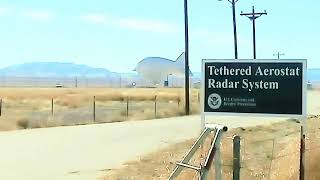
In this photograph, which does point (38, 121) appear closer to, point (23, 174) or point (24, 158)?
point (24, 158)

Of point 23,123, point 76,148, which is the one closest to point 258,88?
point 76,148

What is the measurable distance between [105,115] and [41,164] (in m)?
21.6

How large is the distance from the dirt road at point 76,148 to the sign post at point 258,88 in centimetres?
535

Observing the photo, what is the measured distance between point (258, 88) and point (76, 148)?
1120 cm

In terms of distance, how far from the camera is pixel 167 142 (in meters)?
20.8

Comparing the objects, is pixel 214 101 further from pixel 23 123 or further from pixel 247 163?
pixel 23 123

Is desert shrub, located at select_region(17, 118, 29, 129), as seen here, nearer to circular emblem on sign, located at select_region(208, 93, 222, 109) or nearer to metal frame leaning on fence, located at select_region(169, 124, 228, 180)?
circular emblem on sign, located at select_region(208, 93, 222, 109)

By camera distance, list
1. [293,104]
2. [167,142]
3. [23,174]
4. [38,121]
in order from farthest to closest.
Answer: [38,121], [167,142], [23,174], [293,104]

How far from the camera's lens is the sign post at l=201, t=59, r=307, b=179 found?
834 centimetres

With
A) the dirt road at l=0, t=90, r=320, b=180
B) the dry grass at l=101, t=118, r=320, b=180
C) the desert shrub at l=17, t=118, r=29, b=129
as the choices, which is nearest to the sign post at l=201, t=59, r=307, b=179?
the dry grass at l=101, t=118, r=320, b=180

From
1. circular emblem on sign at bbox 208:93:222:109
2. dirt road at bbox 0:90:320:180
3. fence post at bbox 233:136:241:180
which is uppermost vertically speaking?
circular emblem on sign at bbox 208:93:222:109

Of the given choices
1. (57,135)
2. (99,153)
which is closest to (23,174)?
(99,153)

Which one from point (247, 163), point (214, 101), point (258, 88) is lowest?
point (247, 163)

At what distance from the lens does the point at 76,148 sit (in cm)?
1878
